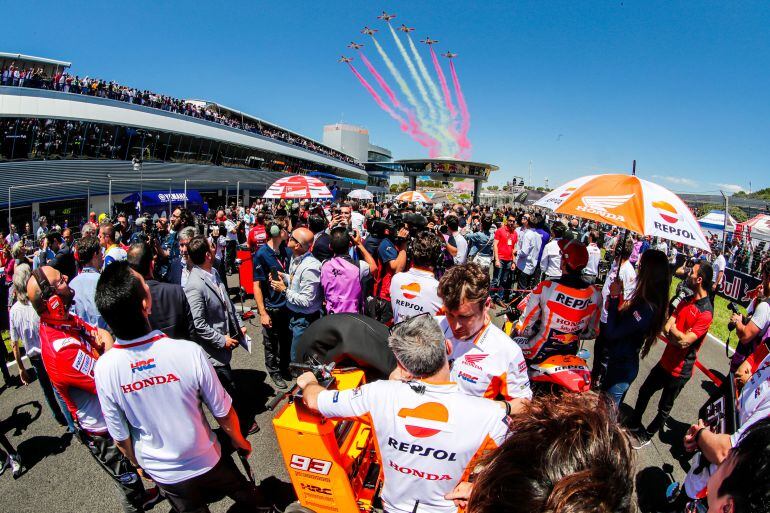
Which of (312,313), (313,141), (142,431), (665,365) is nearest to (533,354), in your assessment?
(665,365)

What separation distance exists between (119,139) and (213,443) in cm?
3104

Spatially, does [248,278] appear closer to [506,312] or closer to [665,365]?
[506,312]

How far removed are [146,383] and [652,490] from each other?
432 cm

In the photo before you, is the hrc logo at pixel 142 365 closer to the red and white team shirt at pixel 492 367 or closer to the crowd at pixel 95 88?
the red and white team shirt at pixel 492 367

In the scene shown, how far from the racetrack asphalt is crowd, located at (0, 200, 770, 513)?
0.17 metres

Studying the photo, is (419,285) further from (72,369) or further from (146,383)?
(72,369)

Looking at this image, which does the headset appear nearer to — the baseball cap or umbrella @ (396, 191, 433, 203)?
the baseball cap

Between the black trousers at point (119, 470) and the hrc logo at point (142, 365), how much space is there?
1274 millimetres

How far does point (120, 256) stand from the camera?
5297 millimetres

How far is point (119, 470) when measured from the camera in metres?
2.82

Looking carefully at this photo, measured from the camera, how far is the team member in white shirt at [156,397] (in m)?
2.01

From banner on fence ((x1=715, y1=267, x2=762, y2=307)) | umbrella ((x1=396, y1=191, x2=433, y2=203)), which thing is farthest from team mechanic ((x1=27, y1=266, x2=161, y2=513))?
banner on fence ((x1=715, y1=267, x2=762, y2=307))

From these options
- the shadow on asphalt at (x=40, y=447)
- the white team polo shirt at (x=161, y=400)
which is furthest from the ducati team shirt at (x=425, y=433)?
the shadow on asphalt at (x=40, y=447)

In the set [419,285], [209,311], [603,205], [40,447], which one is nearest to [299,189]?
[209,311]
